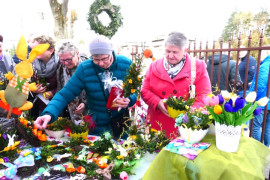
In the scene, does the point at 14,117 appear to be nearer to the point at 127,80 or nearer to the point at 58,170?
the point at 58,170

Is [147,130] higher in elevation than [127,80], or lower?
lower

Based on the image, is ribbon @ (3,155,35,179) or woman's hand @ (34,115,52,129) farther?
woman's hand @ (34,115,52,129)

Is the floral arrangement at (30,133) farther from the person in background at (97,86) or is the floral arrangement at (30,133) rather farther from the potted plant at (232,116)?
the potted plant at (232,116)

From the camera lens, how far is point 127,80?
164cm

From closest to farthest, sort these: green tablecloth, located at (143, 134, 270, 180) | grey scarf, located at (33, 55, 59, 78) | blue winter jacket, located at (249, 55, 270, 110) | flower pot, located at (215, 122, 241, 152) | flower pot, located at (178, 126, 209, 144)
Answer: green tablecloth, located at (143, 134, 270, 180), flower pot, located at (215, 122, 241, 152), flower pot, located at (178, 126, 209, 144), grey scarf, located at (33, 55, 59, 78), blue winter jacket, located at (249, 55, 270, 110)

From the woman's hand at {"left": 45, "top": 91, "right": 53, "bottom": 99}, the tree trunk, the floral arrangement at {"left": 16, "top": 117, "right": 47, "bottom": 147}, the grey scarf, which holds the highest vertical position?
the tree trunk

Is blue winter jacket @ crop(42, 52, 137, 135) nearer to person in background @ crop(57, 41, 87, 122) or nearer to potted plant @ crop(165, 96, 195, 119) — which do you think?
person in background @ crop(57, 41, 87, 122)

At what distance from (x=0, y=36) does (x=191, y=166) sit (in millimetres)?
2404

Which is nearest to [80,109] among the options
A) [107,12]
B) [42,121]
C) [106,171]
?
[42,121]

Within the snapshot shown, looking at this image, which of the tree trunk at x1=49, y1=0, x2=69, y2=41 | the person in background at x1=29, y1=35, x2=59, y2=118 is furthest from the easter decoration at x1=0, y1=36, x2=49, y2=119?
the tree trunk at x1=49, y1=0, x2=69, y2=41

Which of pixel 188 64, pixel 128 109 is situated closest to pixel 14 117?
pixel 128 109

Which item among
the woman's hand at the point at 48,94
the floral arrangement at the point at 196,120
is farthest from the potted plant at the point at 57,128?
the floral arrangement at the point at 196,120

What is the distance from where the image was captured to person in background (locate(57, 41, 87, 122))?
2.06 m

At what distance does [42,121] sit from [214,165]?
1.38m
